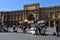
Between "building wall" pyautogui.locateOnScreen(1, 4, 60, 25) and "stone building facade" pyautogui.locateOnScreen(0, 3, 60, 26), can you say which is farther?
"building wall" pyautogui.locateOnScreen(1, 4, 60, 25)

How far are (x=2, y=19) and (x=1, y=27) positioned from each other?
2455 inches

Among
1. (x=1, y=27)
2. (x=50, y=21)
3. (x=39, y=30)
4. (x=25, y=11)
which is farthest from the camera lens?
(x=25, y=11)

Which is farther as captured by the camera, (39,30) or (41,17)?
(41,17)

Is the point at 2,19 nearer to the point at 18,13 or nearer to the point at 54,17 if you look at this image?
the point at 18,13

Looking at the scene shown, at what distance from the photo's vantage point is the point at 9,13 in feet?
335

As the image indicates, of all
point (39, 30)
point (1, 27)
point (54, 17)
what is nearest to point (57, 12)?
point (54, 17)

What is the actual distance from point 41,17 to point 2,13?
24.5 m

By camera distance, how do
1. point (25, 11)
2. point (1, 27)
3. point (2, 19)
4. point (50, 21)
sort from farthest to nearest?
1. point (2, 19)
2. point (25, 11)
3. point (50, 21)
4. point (1, 27)

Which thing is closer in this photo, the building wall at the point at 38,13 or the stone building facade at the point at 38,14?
the stone building facade at the point at 38,14

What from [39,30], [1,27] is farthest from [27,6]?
[39,30]

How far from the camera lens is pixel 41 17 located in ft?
297

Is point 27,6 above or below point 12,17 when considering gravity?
above

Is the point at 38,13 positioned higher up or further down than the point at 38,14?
higher up

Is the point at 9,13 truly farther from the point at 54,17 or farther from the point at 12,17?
the point at 54,17
